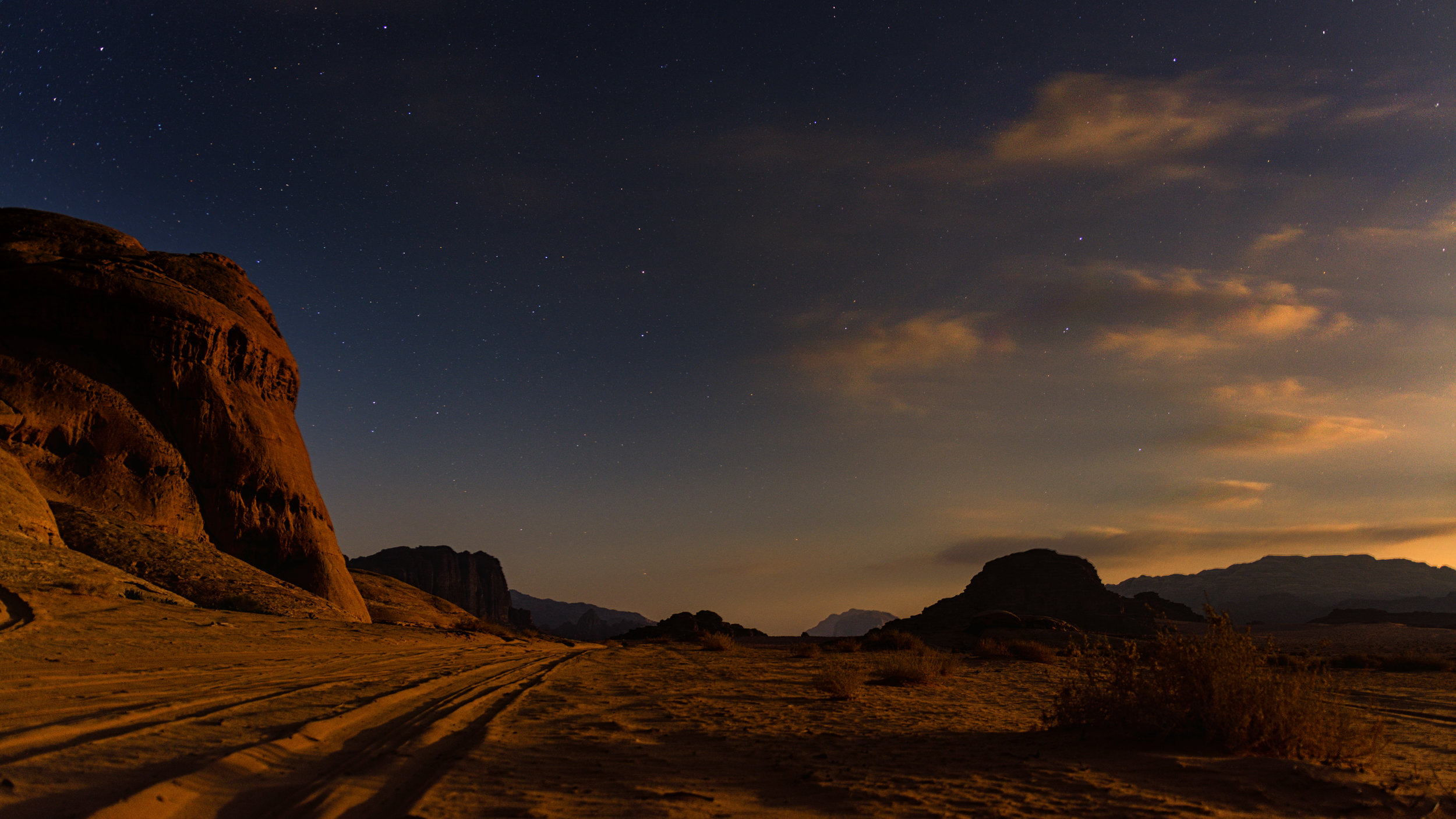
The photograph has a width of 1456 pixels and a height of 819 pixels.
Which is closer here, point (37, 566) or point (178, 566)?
point (37, 566)

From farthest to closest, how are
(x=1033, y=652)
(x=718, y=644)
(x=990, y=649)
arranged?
(x=718, y=644) → (x=990, y=649) → (x=1033, y=652)

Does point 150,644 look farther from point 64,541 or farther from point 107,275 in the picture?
point 107,275

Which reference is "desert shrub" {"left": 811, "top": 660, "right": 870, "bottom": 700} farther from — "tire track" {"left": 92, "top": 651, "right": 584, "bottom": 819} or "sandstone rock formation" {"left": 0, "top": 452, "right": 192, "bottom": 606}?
"sandstone rock formation" {"left": 0, "top": 452, "right": 192, "bottom": 606}

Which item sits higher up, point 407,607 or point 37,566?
point 37,566

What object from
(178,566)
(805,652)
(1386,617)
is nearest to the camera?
(805,652)

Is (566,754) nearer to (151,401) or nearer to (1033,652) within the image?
(1033,652)

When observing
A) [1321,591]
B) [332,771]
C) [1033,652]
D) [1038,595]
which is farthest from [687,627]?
[1321,591]

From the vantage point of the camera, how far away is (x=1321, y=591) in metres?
163

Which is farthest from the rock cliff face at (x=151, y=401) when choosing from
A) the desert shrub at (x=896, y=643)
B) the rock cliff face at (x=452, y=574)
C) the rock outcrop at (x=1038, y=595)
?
the rock cliff face at (x=452, y=574)

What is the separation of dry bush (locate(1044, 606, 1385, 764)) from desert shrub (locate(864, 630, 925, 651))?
13.2m

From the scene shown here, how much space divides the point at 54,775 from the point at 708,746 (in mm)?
4101

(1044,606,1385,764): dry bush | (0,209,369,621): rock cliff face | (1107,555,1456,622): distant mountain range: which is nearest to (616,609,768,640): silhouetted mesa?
(0,209,369,621): rock cliff face

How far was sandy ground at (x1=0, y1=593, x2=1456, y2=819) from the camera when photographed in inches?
141

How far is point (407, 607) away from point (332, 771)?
47711 millimetres
